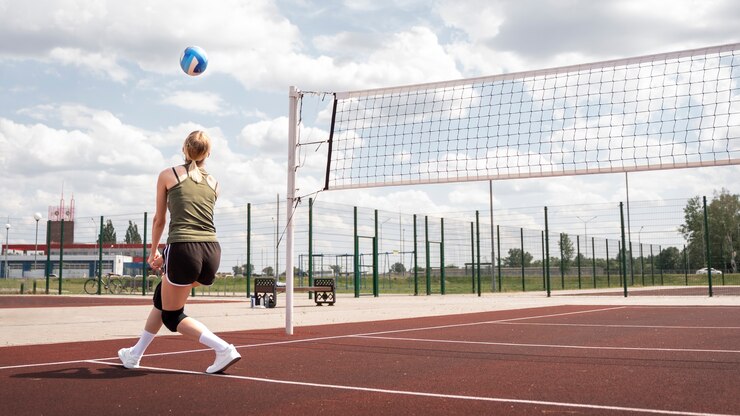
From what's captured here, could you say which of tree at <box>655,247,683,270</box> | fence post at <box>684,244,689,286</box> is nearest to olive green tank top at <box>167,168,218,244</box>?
fence post at <box>684,244,689,286</box>

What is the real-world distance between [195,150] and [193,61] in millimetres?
3522

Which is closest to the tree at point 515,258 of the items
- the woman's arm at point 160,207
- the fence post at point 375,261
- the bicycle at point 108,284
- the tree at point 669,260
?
the tree at point 669,260

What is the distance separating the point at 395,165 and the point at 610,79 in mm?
3806

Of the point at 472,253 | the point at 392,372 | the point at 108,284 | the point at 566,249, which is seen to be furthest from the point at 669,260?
the point at 392,372

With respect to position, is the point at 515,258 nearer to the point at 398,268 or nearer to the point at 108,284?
the point at 398,268

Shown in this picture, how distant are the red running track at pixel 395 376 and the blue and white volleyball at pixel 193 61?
3.17 metres

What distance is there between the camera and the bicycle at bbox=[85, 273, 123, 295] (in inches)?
1131

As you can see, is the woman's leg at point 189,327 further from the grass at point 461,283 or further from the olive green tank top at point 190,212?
the grass at point 461,283

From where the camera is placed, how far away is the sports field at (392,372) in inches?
159

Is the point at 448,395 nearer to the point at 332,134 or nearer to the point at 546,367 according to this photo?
the point at 546,367

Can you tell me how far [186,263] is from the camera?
4969 mm

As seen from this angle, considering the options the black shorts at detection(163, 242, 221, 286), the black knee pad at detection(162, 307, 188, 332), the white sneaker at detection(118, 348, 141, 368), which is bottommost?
the white sneaker at detection(118, 348, 141, 368)

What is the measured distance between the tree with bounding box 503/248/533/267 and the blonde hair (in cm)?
2547

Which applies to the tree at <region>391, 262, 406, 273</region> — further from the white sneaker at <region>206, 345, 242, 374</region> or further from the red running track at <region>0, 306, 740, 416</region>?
the white sneaker at <region>206, 345, 242, 374</region>
